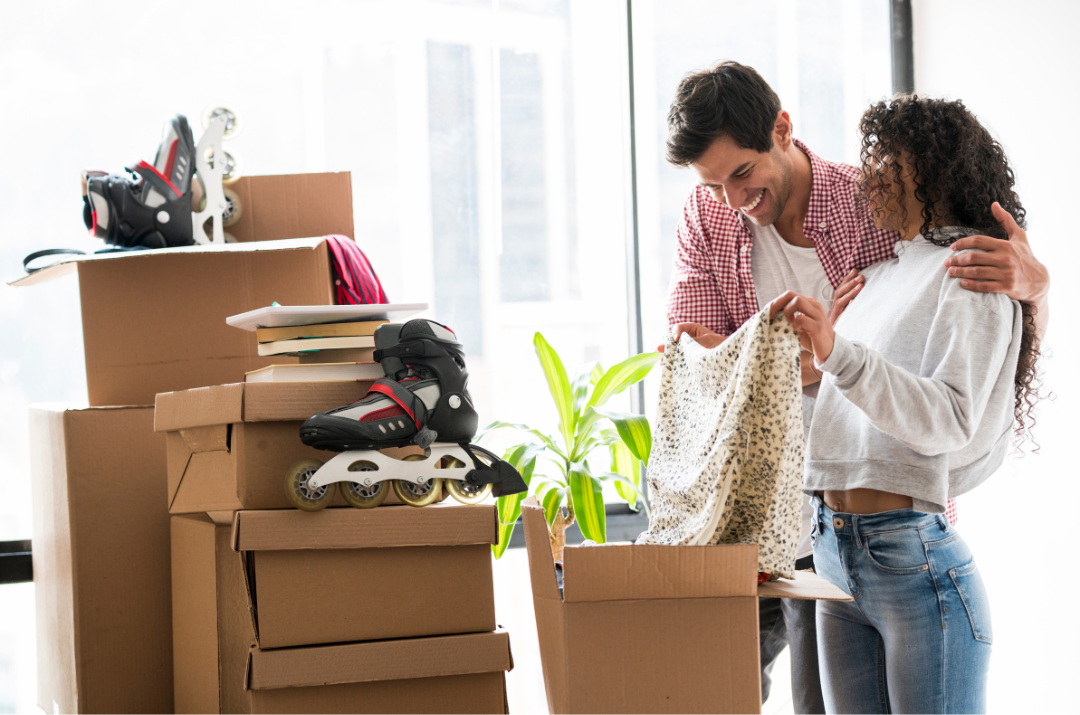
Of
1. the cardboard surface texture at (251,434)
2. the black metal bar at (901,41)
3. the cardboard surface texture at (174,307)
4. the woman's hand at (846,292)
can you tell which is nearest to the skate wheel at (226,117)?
the cardboard surface texture at (174,307)

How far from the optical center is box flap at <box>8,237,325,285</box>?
4.63 ft

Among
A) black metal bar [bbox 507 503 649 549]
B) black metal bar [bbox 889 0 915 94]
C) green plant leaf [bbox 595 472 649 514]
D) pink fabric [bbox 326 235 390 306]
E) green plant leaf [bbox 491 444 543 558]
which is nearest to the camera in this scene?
pink fabric [bbox 326 235 390 306]

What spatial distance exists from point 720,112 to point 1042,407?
53.8 inches

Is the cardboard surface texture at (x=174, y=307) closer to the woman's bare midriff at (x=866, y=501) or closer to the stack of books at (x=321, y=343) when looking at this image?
the stack of books at (x=321, y=343)

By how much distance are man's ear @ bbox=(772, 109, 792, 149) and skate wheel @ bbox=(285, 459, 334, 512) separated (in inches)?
36.9

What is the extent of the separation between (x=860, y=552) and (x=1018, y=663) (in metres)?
1.44

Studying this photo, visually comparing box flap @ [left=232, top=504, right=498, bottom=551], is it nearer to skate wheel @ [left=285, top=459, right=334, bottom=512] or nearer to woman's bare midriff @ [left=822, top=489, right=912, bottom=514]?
skate wheel @ [left=285, top=459, right=334, bottom=512]

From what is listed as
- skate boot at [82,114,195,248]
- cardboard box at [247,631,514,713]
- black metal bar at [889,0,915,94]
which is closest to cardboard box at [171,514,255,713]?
cardboard box at [247,631,514,713]

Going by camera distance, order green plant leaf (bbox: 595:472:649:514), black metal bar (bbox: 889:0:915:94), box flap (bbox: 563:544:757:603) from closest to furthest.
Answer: box flap (bbox: 563:544:757:603) → green plant leaf (bbox: 595:472:649:514) → black metal bar (bbox: 889:0:915:94)

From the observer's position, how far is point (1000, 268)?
39.9 inches

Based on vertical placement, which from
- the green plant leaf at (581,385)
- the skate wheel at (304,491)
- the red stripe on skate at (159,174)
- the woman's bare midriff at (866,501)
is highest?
the red stripe on skate at (159,174)

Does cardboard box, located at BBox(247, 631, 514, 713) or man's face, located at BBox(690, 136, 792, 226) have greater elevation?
man's face, located at BBox(690, 136, 792, 226)

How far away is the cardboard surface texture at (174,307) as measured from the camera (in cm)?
152

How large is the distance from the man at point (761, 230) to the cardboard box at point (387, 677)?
565mm
